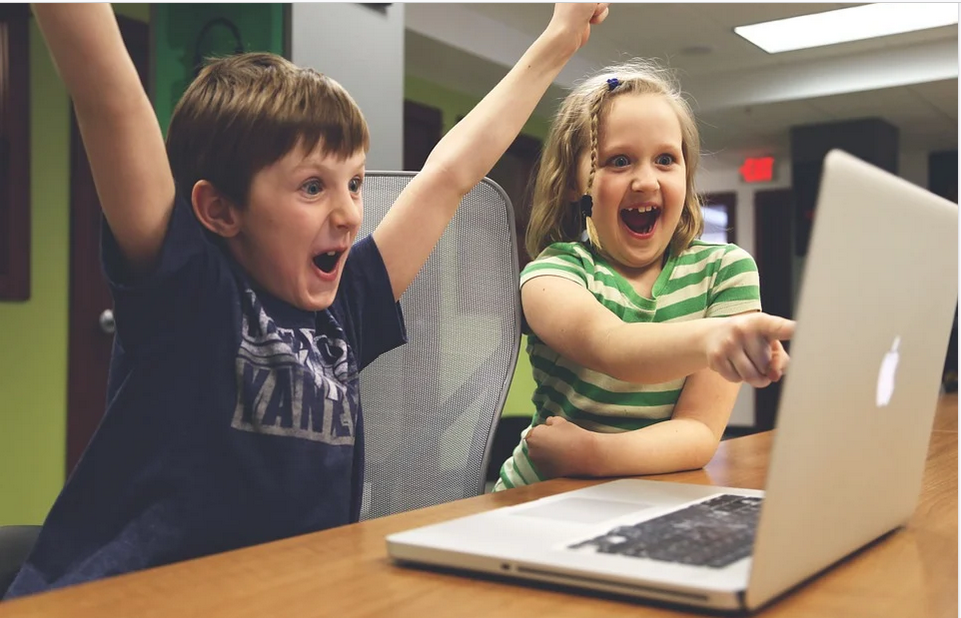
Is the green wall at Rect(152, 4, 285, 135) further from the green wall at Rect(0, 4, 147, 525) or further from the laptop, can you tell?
the laptop

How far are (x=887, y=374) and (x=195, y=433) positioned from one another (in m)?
0.57

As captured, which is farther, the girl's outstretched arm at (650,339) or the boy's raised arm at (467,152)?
the boy's raised arm at (467,152)

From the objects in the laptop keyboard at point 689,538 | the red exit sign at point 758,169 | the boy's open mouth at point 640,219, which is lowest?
the laptop keyboard at point 689,538

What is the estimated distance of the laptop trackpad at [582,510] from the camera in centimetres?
64

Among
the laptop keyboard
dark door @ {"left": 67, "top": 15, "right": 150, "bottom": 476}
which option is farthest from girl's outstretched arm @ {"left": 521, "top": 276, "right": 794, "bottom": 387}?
dark door @ {"left": 67, "top": 15, "right": 150, "bottom": 476}

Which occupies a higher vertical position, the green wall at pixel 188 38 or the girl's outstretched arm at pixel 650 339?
the green wall at pixel 188 38

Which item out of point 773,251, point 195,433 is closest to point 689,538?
point 195,433

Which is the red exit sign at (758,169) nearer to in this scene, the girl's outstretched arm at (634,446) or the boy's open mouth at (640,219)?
the boy's open mouth at (640,219)

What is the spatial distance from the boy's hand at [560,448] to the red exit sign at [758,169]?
760 centimetres

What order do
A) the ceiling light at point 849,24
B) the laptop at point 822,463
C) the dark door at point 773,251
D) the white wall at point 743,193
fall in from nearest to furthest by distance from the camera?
the laptop at point 822,463 < the ceiling light at point 849,24 < the dark door at point 773,251 < the white wall at point 743,193

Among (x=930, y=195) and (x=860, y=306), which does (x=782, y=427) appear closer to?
(x=860, y=306)

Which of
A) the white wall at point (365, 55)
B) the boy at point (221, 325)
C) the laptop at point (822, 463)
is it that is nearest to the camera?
the laptop at point (822, 463)

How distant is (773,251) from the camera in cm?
848

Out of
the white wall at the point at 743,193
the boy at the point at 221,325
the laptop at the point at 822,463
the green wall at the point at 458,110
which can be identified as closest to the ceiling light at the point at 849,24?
the green wall at the point at 458,110
